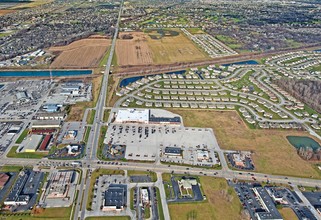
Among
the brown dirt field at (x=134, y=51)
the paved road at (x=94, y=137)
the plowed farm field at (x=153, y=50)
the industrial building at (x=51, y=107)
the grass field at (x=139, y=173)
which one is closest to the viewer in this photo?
the paved road at (x=94, y=137)

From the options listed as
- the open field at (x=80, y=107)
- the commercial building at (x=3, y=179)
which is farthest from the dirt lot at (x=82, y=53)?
the commercial building at (x=3, y=179)

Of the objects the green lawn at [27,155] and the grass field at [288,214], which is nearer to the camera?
the grass field at [288,214]

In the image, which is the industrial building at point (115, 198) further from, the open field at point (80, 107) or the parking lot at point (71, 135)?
the open field at point (80, 107)

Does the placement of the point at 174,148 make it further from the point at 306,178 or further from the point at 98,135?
→ the point at 306,178

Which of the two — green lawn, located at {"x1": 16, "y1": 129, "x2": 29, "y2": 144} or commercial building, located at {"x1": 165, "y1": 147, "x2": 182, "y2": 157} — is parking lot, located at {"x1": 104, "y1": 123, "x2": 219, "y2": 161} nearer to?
commercial building, located at {"x1": 165, "y1": 147, "x2": 182, "y2": 157}

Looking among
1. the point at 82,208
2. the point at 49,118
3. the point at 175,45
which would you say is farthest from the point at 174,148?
the point at 175,45

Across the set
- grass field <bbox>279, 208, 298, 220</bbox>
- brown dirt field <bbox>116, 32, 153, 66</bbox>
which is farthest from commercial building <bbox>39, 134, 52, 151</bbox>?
brown dirt field <bbox>116, 32, 153, 66</bbox>

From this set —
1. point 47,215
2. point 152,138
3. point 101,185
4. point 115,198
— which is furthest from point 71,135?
point 115,198
